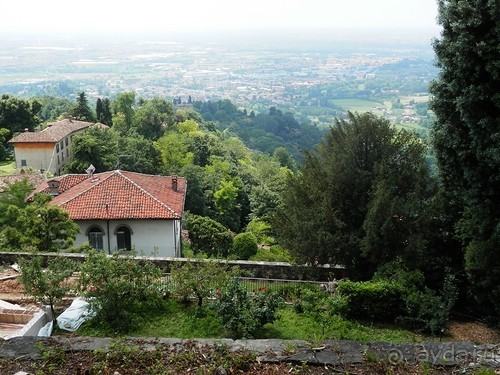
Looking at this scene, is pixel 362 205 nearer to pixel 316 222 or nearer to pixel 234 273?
pixel 316 222

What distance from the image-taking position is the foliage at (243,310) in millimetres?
9094

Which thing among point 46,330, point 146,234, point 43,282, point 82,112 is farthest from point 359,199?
point 82,112

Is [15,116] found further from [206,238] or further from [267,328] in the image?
[267,328]

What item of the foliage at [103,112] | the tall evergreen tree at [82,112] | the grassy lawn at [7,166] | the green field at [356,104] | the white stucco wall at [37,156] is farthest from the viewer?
the green field at [356,104]

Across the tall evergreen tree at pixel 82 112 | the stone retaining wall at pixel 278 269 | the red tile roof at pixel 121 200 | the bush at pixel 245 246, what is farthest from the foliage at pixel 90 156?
the stone retaining wall at pixel 278 269

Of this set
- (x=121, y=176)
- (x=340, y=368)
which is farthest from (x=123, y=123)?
(x=340, y=368)

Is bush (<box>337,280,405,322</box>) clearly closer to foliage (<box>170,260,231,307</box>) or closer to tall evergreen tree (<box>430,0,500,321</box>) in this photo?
tall evergreen tree (<box>430,0,500,321</box>)

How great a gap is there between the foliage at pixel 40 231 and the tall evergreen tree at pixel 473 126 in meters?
10.7

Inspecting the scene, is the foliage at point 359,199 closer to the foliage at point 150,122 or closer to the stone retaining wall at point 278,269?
the stone retaining wall at point 278,269

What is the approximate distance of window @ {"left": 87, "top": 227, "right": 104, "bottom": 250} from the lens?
2045cm

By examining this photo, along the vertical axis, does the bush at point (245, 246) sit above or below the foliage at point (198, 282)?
below

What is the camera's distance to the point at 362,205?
1459 cm

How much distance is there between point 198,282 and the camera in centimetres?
1038

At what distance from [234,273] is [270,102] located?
166m
